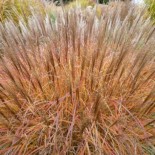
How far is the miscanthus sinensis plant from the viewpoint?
2.42 meters

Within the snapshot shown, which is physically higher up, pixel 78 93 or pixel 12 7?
pixel 78 93

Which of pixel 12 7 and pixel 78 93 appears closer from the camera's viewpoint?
pixel 78 93

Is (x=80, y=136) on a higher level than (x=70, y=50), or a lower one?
lower

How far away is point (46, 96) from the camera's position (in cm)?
267

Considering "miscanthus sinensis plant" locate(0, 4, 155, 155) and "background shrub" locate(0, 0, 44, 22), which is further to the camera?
"background shrub" locate(0, 0, 44, 22)

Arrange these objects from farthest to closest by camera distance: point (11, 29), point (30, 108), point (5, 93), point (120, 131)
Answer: point (11, 29) → point (5, 93) → point (30, 108) → point (120, 131)

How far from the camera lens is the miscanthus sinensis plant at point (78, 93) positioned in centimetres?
242

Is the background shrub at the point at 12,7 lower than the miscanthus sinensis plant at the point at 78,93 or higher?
lower

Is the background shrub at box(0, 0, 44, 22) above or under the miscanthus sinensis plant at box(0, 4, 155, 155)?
under

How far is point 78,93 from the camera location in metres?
2.61

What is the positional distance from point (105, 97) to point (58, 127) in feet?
1.33

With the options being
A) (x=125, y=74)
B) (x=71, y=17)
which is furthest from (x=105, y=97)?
(x=71, y=17)

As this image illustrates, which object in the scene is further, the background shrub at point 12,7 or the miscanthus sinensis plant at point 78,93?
the background shrub at point 12,7

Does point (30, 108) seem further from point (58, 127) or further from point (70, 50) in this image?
point (70, 50)
